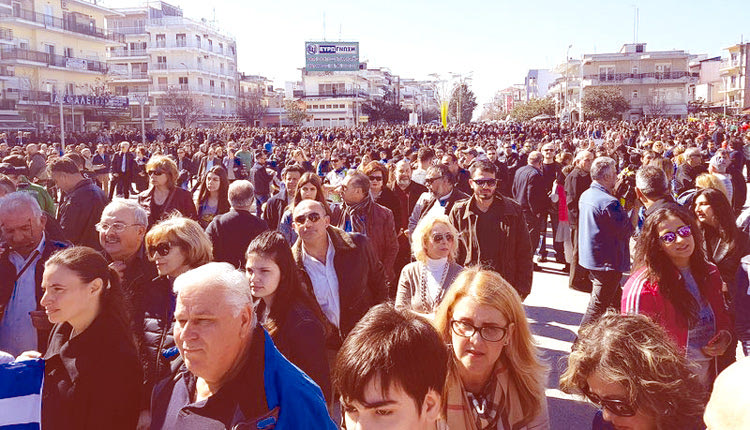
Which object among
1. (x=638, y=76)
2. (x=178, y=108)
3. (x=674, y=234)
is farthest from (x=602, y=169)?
(x=638, y=76)

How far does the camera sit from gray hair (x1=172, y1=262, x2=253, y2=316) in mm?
2408

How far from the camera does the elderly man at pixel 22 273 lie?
3754 mm

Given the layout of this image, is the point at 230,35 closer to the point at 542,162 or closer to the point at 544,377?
the point at 542,162

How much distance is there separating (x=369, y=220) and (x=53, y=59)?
52.6 m

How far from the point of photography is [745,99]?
7169 cm

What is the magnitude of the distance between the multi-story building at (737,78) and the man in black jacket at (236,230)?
7337 centimetres

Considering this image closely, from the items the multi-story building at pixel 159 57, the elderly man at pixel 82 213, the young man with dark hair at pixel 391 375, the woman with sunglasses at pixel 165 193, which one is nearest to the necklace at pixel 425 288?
the young man with dark hair at pixel 391 375

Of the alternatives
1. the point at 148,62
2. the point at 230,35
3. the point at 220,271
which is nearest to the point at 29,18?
the point at 148,62

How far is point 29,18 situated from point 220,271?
178 feet

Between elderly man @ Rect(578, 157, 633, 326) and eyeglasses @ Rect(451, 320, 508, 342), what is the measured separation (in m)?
2.88

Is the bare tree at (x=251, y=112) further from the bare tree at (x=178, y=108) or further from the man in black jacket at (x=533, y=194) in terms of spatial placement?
the man in black jacket at (x=533, y=194)

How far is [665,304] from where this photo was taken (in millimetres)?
3482

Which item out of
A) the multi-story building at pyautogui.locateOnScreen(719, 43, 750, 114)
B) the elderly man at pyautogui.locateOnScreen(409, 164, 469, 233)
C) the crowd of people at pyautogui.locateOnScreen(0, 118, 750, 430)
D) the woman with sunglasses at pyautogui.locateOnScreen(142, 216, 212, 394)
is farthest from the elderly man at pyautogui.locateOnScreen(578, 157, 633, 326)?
the multi-story building at pyautogui.locateOnScreen(719, 43, 750, 114)

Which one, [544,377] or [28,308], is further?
[28,308]
